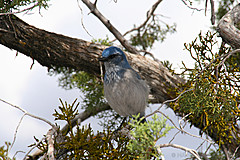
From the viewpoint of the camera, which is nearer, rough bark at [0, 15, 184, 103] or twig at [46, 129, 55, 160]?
twig at [46, 129, 55, 160]

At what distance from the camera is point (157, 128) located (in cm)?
204

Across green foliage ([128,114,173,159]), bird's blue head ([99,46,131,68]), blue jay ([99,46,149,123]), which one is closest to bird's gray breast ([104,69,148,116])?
blue jay ([99,46,149,123])

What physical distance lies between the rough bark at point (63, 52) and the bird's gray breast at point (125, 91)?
30.0 inches

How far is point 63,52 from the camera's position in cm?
418

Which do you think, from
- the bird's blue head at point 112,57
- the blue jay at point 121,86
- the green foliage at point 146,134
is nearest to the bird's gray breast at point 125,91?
the blue jay at point 121,86

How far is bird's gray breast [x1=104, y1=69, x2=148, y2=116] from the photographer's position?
3.23m

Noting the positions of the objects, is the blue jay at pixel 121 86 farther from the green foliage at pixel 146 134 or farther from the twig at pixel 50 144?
the green foliage at pixel 146 134

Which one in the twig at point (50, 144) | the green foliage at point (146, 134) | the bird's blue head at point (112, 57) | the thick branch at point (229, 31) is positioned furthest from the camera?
the thick branch at point (229, 31)

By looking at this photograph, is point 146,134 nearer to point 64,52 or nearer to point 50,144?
point 50,144

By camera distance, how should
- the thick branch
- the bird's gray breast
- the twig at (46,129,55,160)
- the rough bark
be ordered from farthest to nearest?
the rough bark < the thick branch < the bird's gray breast < the twig at (46,129,55,160)

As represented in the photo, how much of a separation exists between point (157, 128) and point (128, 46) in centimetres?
294

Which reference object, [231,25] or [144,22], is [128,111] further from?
[144,22]

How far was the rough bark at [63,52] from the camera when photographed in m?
4.04

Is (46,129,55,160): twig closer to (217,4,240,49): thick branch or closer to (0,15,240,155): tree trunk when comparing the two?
(0,15,240,155): tree trunk
